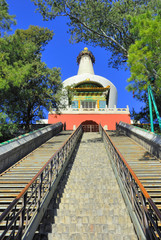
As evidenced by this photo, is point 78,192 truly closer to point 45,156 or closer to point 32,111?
point 45,156

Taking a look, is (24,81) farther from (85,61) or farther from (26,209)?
(85,61)

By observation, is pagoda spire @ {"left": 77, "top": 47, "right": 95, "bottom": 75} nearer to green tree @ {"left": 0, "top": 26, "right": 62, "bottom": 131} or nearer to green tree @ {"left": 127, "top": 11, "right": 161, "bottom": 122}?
green tree @ {"left": 0, "top": 26, "right": 62, "bottom": 131}

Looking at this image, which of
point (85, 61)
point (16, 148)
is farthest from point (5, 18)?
point (85, 61)

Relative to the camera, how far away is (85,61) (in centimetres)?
4822

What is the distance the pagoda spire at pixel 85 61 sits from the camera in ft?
152

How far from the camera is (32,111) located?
14.0m

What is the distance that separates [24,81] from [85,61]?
41.1m

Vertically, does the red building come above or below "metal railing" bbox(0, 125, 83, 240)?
above

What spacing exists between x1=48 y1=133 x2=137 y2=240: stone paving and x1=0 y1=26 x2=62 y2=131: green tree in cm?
639

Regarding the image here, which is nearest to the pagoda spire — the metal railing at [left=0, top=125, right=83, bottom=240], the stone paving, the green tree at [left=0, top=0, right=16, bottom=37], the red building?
the red building

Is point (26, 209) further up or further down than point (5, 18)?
further down

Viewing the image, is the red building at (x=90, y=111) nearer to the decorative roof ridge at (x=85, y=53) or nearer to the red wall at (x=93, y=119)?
the red wall at (x=93, y=119)

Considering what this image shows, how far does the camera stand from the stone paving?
11.9ft

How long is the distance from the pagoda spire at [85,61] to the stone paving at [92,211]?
142 feet
